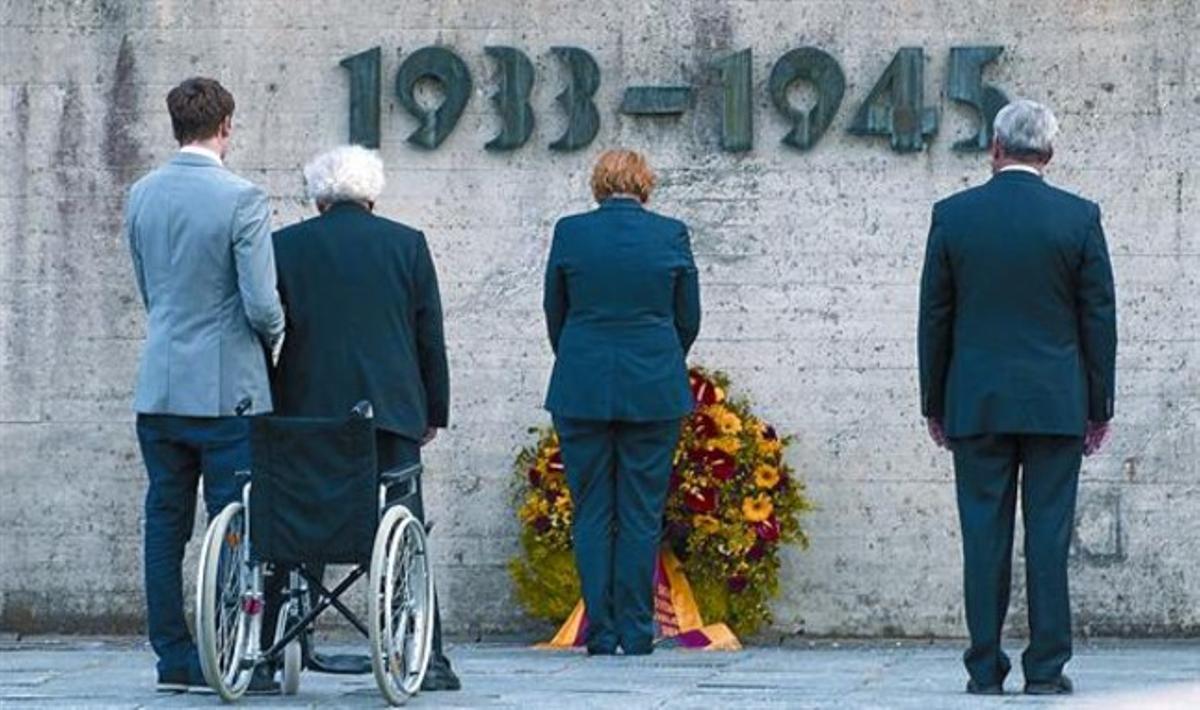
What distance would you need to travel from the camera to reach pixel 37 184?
476 inches

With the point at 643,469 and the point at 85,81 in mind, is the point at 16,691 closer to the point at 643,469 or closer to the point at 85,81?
the point at 643,469

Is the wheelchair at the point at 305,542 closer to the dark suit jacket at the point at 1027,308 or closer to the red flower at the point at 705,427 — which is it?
the dark suit jacket at the point at 1027,308

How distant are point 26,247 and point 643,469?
2.82 m

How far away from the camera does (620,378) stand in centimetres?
1070

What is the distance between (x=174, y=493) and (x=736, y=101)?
365 centimetres

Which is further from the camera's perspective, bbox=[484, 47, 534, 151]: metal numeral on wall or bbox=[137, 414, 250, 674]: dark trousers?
bbox=[484, 47, 534, 151]: metal numeral on wall

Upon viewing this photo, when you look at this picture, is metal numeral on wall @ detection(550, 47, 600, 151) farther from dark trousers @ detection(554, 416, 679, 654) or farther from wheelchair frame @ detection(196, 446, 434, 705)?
wheelchair frame @ detection(196, 446, 434, 705)

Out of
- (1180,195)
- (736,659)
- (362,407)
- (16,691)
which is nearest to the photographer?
(362,407)

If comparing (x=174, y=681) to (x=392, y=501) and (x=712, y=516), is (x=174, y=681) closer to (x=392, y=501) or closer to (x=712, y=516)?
(x=392, y=501)

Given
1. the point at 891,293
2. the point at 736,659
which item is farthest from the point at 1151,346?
the point at 736,659

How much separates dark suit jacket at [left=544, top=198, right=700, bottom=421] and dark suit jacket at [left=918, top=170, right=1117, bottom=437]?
6.24 feet

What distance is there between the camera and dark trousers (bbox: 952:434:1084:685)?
29.3 feet

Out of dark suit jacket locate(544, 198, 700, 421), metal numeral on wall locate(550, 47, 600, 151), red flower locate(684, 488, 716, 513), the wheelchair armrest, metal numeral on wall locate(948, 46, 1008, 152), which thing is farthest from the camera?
metal numeral on wall locate(550, 47, 600, 151)

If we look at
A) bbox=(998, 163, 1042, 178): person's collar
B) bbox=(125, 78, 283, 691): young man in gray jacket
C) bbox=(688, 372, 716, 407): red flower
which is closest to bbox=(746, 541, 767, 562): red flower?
bbox=(688, 372, 716, 407): red flower
